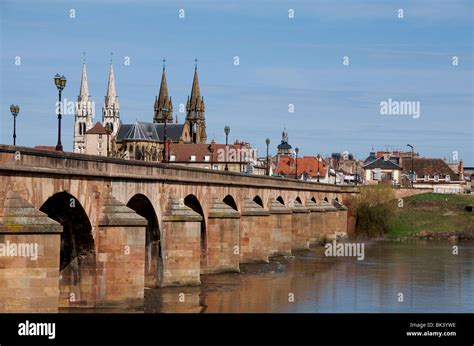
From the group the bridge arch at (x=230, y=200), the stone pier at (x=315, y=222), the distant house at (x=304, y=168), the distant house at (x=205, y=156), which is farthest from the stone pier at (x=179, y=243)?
the distant house at (x=304, y=168)

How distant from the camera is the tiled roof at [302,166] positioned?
538 ft

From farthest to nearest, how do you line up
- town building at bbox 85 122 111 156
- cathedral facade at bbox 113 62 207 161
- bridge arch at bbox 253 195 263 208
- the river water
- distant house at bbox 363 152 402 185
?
town building at bbox 85 122 111 156 < distant house at bbox 363 152 402 185 < cathedral facade at bbox 113 62 207 161 < bridge arch at bbox 253 195 263 208 < the river water

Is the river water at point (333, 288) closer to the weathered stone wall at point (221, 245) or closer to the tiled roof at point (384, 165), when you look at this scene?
the weathered stone wall at point (221, 245)

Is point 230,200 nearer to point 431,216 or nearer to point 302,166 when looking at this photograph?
point 431,216

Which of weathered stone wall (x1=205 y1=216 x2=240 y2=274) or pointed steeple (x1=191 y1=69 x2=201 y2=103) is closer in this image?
weathered stone wall (x1=205 y1=216 x2=240 y2=274)

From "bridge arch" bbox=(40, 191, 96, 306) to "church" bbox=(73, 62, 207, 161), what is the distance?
325 feet

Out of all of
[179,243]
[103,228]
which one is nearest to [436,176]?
[179,243]

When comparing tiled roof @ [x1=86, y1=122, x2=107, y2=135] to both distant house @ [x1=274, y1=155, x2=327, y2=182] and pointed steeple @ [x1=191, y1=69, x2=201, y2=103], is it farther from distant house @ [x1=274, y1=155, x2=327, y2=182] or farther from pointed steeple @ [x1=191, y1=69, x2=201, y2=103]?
distant house @ [x1=274, y1=155, x2=327, y2=182]

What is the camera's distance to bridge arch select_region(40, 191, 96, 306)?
3622cm

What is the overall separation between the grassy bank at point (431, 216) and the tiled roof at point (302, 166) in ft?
156

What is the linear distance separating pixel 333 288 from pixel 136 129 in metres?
99.3

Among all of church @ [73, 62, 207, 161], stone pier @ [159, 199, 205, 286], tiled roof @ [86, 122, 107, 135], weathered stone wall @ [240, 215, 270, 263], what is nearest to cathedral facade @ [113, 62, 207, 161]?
church @ [73, 62, 207, 161]

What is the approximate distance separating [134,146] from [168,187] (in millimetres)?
101727

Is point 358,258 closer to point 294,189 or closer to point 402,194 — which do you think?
point 294,189
